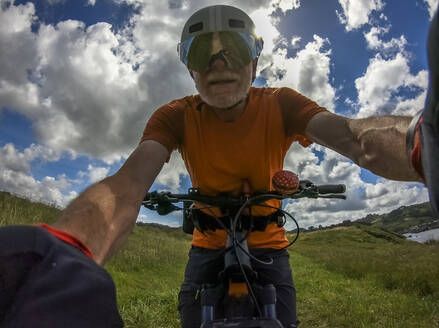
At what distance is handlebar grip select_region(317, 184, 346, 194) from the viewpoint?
2.05 m

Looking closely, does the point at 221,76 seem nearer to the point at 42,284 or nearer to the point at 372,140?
the point at 372,140

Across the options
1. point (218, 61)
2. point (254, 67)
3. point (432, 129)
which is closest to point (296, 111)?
point (254, 67)

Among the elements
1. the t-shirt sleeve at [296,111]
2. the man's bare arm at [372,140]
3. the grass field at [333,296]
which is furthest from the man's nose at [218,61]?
the grass field at [333,296]

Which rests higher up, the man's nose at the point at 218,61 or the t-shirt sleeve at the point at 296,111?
the man's nose at the point at 218,61

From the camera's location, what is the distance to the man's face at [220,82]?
2148 mm

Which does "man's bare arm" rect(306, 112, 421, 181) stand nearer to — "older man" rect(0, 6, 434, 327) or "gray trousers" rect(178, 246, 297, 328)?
"older man" rect(0, 6, 434, 327)

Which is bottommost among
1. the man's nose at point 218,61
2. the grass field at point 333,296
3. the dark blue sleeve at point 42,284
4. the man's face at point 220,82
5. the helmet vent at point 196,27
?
the grass field at point 333,296

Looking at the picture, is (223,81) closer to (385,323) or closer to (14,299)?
(14,299)

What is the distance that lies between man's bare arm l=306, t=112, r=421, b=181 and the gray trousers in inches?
37.8

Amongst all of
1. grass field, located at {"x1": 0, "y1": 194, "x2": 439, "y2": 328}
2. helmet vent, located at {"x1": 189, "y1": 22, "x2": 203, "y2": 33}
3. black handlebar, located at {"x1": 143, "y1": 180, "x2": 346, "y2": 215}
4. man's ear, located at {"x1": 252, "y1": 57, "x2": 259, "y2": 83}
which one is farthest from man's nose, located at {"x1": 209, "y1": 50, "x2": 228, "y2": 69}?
grass field, located at {"x1": 0, "y1": 194, "x2": 439, "y2": 328}

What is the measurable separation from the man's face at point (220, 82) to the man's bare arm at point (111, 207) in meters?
0.60

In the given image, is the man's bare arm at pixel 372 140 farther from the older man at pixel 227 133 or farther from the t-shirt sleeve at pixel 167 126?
the t-shirt sleeve at pixel 167 126

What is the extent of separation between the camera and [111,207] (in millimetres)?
1460

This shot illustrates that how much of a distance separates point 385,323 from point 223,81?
5089 mm
